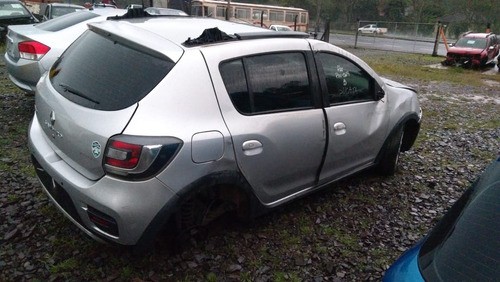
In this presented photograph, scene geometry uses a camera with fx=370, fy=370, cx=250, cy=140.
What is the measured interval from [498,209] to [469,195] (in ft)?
0.68

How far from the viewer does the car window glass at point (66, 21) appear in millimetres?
5488

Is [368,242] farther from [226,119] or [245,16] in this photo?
[245,16]

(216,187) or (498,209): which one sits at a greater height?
(498,209)

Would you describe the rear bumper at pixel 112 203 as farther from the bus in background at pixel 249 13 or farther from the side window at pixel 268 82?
the bus in background at pixel 249 13

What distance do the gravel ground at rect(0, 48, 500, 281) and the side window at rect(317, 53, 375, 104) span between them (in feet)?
3.59

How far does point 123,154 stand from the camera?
2186 millimetres

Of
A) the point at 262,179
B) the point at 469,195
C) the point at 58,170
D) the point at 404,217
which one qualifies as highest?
the point at 469,195

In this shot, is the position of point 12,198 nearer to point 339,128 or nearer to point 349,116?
point 339,128

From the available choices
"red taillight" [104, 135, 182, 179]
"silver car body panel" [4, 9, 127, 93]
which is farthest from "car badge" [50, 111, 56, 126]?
"silver car body panel" [4, 9, 127, 93]

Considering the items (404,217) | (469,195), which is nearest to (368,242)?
(404,217)

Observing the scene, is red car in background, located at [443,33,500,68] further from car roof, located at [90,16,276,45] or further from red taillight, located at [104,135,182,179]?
red taillight, located at [104,135,182,179]

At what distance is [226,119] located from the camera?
8.31 feet

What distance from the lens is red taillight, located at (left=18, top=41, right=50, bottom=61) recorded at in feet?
15.8

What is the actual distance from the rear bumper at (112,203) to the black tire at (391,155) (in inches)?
108
